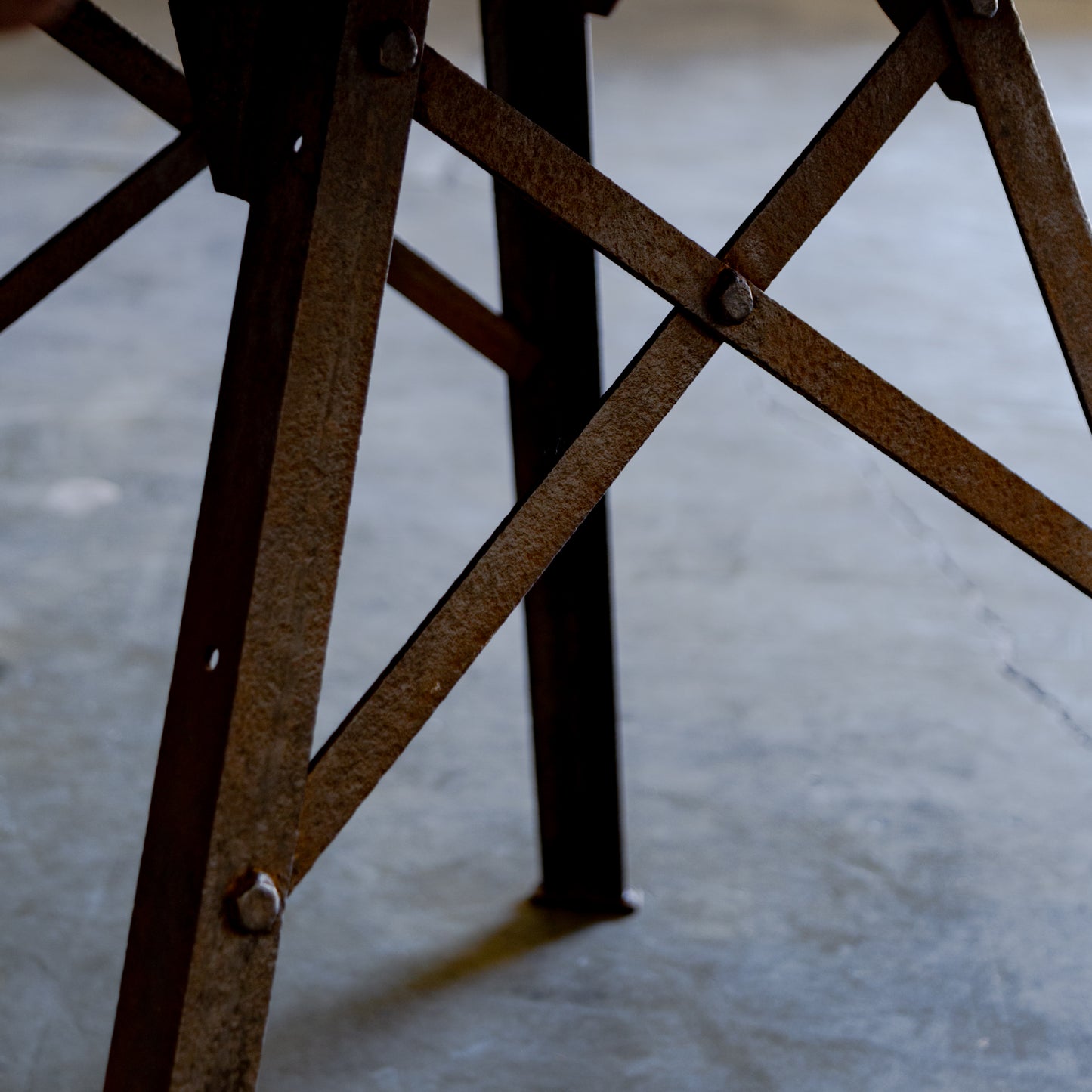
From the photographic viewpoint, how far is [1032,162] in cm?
141

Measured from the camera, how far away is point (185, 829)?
3.77ft

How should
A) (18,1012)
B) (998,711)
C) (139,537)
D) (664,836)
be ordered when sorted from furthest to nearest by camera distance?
(139,537), (998,711), (664,836), (18,1012)

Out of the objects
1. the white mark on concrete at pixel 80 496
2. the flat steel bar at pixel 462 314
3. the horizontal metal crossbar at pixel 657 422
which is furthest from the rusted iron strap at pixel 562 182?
the white mark on concrete at pixel 80 496

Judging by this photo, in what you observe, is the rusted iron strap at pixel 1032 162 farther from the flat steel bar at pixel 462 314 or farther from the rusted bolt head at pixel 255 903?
the rusted bolt head at pixel 255 903

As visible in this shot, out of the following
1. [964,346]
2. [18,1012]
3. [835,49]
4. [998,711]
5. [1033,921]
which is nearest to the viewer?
[18,1012]

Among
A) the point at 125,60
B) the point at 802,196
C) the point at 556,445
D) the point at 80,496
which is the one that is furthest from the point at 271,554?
the point at 80,496

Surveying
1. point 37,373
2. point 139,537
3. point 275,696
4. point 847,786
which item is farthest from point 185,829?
point 37,373

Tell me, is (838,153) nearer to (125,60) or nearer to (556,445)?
Answer: (556,445)

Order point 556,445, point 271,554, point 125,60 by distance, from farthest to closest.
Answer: point 125,60 → point 556,445 → point 271,554

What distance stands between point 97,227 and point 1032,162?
1228 mm

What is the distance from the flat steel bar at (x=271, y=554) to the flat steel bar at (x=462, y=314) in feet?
2.91

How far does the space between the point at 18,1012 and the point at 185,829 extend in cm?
122

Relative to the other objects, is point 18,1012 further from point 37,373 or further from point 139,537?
point 37,373

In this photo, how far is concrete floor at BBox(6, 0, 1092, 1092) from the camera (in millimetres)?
2174
